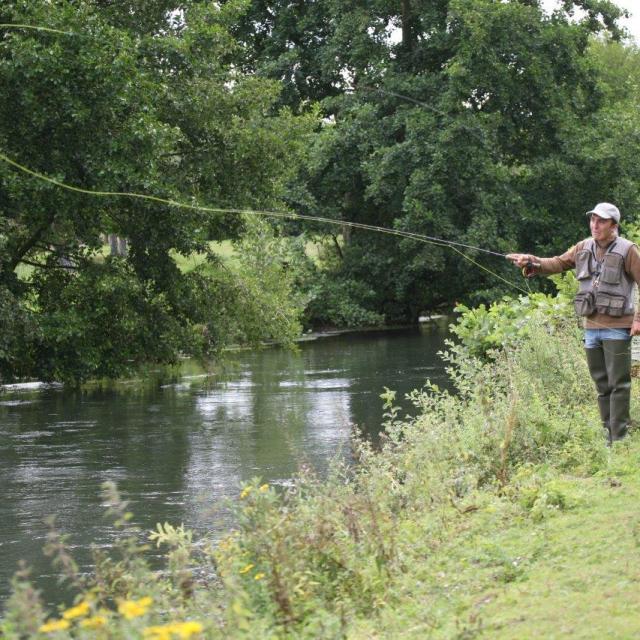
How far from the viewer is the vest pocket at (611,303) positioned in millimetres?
8844

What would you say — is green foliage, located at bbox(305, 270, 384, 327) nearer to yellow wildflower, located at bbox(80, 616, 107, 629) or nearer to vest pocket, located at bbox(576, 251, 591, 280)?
vest pocket, located at bbox(576, 251, 591, 280)

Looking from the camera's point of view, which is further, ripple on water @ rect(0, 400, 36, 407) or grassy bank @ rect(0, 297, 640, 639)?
ripple on water @ rect(0, 400, 36, 407)

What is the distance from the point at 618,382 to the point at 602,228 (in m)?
1.16

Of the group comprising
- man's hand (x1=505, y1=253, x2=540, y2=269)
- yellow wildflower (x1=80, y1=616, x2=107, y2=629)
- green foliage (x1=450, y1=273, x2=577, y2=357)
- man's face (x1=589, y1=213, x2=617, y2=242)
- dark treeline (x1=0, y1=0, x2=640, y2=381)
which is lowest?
yellow wildflower (x1=80, y1=616, x2=107, y2=629)

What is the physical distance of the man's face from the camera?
8766 millimetres

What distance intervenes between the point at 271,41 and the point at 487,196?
862cm

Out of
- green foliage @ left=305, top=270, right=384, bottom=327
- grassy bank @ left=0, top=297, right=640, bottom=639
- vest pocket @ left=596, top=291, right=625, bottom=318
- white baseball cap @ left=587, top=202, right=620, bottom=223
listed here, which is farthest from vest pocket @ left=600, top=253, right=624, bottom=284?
green foliage @ left=305, top=270, right=384, bottom=327

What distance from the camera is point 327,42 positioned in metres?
33.8

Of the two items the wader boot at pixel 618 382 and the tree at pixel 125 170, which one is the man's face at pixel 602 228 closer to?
the wader boot at pixel 618 382

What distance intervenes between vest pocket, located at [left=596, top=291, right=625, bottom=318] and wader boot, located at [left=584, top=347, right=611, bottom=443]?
370 mm

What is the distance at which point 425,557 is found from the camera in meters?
6.45

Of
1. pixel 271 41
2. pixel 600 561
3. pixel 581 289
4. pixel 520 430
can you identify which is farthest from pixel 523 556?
pixel 271 41

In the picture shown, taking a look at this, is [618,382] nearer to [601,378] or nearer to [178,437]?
[601,378]

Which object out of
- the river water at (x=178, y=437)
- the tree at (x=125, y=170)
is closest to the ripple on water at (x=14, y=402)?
the river water at (x=178, y=437)
